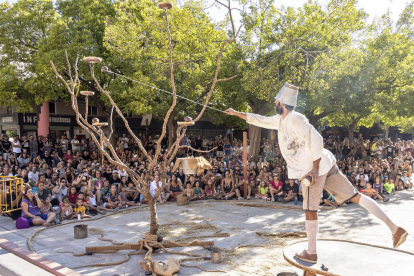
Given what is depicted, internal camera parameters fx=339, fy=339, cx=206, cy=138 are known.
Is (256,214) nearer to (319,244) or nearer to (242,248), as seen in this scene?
(242,248)

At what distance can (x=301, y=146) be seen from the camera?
153 inches

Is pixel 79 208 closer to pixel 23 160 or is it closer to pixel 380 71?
pixel 23 160

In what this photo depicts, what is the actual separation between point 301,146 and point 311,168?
273 mm

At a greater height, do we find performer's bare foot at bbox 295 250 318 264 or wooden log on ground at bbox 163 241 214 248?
performer's bare foot at bbox 295 250 318 264

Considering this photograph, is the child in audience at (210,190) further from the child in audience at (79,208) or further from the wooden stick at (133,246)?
the wooden stick at (133,246)

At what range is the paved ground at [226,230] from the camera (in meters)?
5.43

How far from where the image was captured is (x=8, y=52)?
17.8m

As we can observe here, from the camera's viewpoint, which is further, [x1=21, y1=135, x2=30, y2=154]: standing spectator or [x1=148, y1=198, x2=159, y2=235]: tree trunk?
[x1=21, y1=135, x2=30, y2=154]: standing spectator

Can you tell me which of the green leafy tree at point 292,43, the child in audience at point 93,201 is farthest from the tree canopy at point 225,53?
the child in audience at point 93,201

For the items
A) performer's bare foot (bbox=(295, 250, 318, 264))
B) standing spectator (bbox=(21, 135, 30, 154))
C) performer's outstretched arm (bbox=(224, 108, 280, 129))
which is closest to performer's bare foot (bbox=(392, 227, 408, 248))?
performer's bare foot (bbox=(295, 250, 318, 264))

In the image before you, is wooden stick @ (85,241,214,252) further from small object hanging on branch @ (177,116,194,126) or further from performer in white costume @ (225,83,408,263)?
performer in white costume @ (225,83,408,263)

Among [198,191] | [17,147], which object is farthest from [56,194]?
[17,147]

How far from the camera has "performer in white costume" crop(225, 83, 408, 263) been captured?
149 inches

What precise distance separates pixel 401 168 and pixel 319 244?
11.8 m
